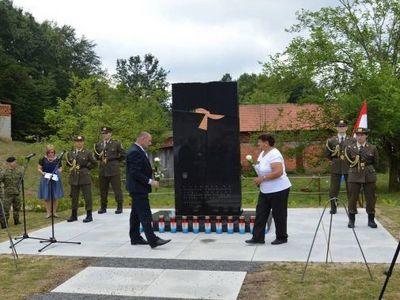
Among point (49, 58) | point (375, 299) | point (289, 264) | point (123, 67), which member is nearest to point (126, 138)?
point (289, 264)

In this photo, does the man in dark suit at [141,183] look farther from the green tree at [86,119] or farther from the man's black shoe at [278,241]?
the green tree at [86,119]

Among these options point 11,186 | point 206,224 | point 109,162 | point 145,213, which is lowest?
point 206,224

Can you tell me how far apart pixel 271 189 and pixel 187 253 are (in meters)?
1.51

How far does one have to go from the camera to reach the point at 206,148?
28.6 ft

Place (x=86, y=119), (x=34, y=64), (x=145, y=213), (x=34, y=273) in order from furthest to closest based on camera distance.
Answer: (x=34, y=64) → (x=86, y=119) → (x=145, y=213) → (x=34, y=273)

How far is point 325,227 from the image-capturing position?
28.5ft

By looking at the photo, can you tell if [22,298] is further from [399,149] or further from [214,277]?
[399,149]

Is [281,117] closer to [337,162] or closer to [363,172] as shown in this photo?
[337,162]

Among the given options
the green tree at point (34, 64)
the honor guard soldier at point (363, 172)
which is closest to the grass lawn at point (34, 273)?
the honor guard soldier at point (363, 172)

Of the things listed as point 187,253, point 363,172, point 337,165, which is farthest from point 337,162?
point 187,253

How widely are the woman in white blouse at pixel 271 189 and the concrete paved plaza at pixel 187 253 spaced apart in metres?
0.23

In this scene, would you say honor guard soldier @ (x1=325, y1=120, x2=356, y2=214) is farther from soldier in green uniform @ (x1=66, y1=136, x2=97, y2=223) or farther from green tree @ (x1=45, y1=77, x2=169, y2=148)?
green tree @ (x1=45, y1=77, x2=169, y2=148)

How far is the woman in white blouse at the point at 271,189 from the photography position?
7180mm

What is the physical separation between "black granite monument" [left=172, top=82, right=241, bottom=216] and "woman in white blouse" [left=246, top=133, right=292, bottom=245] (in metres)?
1.27
